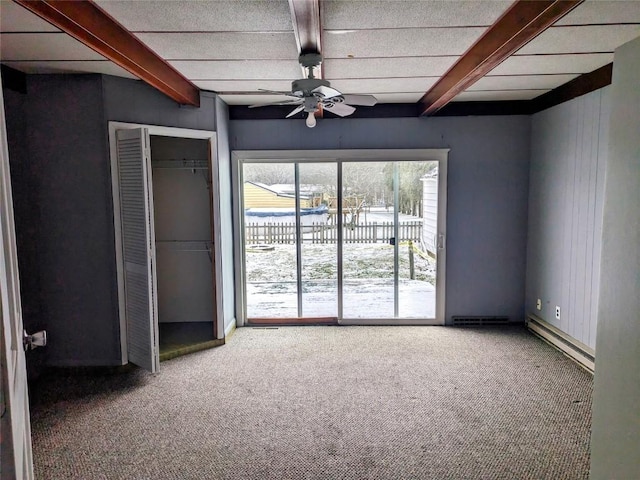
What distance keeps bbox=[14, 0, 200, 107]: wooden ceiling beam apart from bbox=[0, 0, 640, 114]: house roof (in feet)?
0.21

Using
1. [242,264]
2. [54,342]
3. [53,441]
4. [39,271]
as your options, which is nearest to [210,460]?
[53,441]

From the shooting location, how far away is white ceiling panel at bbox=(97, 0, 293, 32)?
2123 millimetres

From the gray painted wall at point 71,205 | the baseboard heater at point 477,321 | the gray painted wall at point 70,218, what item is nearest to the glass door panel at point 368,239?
the baseboard heater at point 477,321

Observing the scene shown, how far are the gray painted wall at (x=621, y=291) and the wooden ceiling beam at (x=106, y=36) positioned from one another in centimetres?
239

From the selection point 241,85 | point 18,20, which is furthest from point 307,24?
point 241,85

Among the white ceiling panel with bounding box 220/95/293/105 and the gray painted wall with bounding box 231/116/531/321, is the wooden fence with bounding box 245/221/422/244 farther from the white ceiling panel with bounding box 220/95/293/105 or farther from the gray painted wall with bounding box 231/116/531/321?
the white ceiling panel with bounding box 220/95/293/105

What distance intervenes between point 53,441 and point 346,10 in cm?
312

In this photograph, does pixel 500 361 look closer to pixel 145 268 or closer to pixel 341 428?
pixel 341 428

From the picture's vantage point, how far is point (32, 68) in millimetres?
3178

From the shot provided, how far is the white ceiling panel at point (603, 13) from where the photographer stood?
84.4 inches

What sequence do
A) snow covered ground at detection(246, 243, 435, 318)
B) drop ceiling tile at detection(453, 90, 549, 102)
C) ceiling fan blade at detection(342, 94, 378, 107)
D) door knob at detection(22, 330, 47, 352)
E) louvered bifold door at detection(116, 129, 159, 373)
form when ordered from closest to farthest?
door knob at detection(22, 330, 47, 352) → ceiling fan blade at detection(342, 94, 378, 107) → louvered bifold door at detection(116, 129, 159, 373) → drop ceiling tile at detection(453, 90, 549, 102) → snow covered ground at detection(246, 243, 435, 318)

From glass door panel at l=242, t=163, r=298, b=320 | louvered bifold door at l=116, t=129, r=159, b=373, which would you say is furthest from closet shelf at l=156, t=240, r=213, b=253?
louvered bifold door at l=116, t=129, r=159, b=373

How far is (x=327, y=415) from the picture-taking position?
2.93 meters

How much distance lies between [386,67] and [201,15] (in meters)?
1.55
